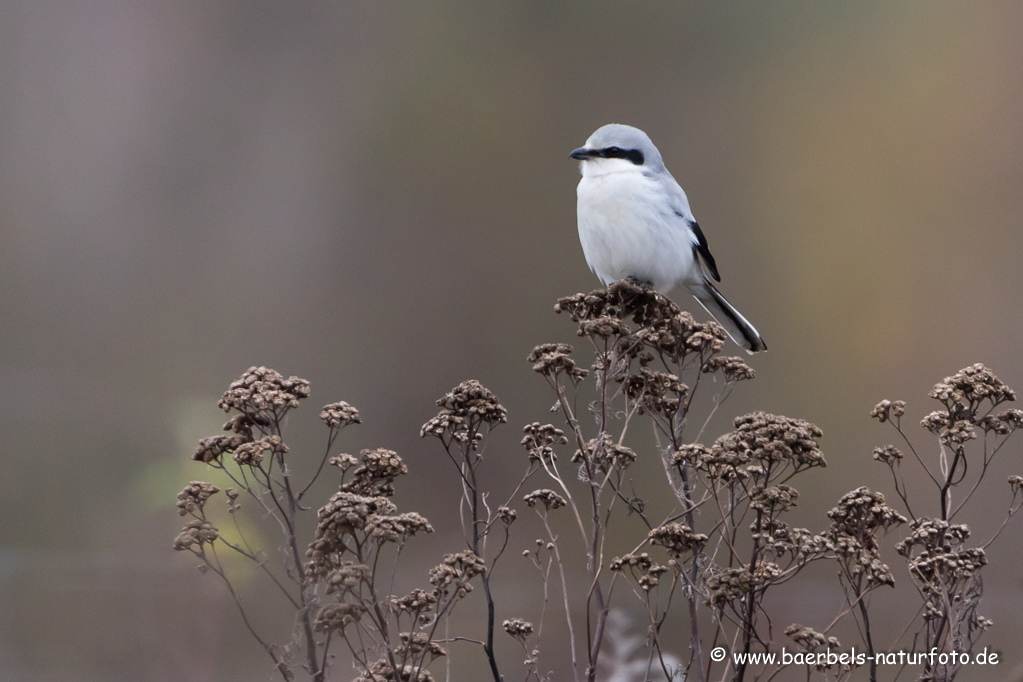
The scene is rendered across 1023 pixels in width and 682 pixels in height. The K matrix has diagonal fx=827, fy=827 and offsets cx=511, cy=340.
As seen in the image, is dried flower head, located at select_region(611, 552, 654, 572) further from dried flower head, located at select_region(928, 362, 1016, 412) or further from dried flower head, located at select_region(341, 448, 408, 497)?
dried flower head, located at select_region(928, 362, 1016, 412)

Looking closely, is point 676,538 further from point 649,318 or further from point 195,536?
point 195,536

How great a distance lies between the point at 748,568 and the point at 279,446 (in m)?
0.82

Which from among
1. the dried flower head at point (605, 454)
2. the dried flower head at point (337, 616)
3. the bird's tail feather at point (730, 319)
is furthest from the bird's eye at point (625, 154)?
the dried flower head at point (337, 616)

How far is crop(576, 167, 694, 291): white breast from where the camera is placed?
8.34ft

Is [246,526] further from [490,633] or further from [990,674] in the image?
[990,674]

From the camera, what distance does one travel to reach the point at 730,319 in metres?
2.72

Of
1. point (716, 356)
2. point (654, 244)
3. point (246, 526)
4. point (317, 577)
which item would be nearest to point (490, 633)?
point (317, 577)

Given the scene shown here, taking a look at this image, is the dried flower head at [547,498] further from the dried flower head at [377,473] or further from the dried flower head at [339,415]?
the dried flower head at [339,415]

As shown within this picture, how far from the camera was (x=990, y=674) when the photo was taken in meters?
2.84

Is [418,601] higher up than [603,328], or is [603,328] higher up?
[603,328]

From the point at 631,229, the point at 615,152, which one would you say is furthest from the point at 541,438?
the point at 615,152

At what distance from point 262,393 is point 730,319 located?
1.73m

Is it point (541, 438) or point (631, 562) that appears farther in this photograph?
point (541, 438)

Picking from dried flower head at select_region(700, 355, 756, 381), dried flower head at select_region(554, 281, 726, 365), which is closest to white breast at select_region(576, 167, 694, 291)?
dried flower head at select_region(554, 281, 726, 365)
